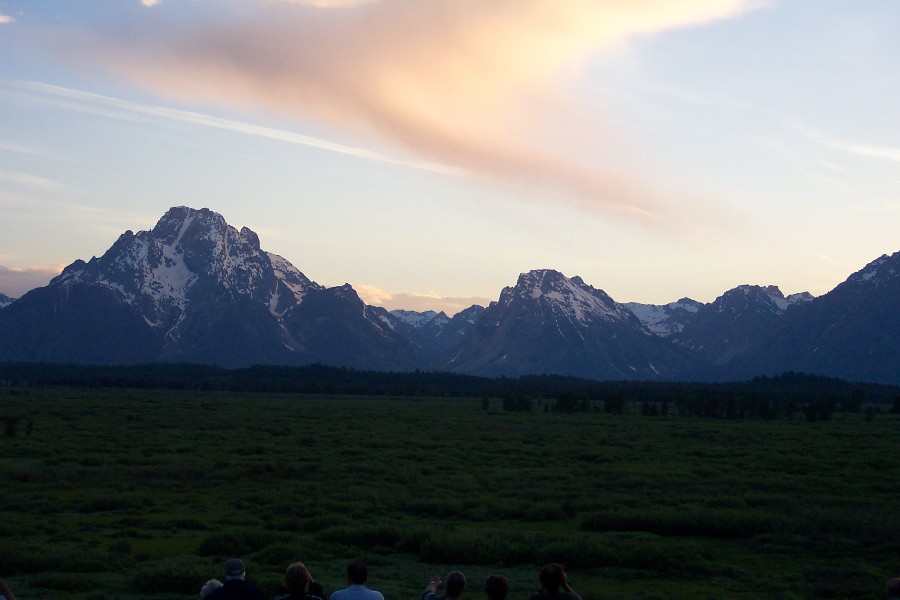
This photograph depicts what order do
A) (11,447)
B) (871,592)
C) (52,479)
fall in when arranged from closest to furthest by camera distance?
(871,592), (52,479), (11,447)

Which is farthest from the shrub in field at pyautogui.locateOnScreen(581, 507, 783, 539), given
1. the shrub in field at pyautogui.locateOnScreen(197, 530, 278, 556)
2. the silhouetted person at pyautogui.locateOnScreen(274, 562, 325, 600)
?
the silhouetted person at pyautogui.locateOnScreen(274, 562, 325, 600)

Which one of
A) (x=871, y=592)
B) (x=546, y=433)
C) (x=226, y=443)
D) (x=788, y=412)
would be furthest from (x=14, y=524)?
(x=788, y=412)

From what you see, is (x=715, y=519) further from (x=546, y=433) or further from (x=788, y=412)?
(x=788, y=412)

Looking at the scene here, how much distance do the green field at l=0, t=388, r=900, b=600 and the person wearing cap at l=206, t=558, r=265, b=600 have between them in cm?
1119

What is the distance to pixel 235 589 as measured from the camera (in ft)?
43.4

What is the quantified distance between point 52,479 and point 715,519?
30.0m

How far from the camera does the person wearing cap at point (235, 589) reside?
13.2m

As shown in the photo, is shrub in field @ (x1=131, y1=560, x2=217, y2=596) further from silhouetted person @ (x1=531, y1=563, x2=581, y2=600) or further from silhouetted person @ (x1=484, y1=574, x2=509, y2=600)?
silhouetted person @ (x1=531, y1=563, x2=581, y2=600)

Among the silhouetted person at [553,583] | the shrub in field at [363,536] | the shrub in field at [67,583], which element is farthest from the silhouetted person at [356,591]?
the shrub in field at [363,536]

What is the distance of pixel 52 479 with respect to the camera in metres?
46.4

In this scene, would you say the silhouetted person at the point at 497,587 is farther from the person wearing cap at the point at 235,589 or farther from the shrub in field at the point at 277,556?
the shrub in field at the point at 277,556

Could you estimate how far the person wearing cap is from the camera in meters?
13.2

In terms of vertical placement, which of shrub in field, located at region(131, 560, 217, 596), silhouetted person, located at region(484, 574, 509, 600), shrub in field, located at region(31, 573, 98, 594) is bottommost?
shrub in field, located at region(31, 573, 98, 594)

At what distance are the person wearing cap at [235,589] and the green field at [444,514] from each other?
1119 centimetres
